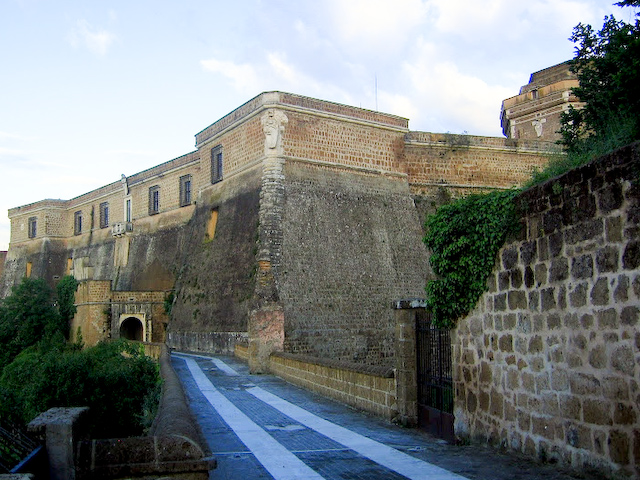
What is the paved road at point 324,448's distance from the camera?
261 inches

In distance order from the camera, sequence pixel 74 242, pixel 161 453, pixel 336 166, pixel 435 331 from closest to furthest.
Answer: pixel 161 453, pixel 435 331, pixel 336 166, pixel 74 242

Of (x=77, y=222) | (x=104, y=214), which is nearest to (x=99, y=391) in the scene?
(x=104, y=214)

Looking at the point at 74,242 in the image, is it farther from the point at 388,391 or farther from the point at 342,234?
the point at 388,391

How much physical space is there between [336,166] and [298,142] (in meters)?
2.01

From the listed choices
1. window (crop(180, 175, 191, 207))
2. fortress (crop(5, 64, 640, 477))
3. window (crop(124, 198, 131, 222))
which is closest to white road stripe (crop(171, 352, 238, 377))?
fortress (crop(5, 64, 640, 477))

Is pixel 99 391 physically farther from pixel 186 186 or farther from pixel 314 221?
pixel 186 186

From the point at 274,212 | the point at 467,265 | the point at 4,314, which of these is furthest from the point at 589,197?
the point at 4,314

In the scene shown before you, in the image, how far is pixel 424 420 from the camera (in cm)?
961

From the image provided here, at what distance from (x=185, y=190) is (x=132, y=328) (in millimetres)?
8632

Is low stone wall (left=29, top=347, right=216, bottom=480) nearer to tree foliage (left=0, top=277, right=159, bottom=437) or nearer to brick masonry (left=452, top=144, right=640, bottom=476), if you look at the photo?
brick masonry (left=452, top=144, right=640, bottom=476)

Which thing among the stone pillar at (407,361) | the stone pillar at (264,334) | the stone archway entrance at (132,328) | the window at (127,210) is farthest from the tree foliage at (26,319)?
the stone pillar at (407,361)

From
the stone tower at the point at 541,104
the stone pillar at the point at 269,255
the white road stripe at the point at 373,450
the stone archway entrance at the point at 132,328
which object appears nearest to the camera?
the white road stripe at the point at 373,450

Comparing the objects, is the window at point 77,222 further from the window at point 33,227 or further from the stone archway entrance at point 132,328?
the stone archway entrance at point 132,328

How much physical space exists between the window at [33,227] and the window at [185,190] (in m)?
19.9
